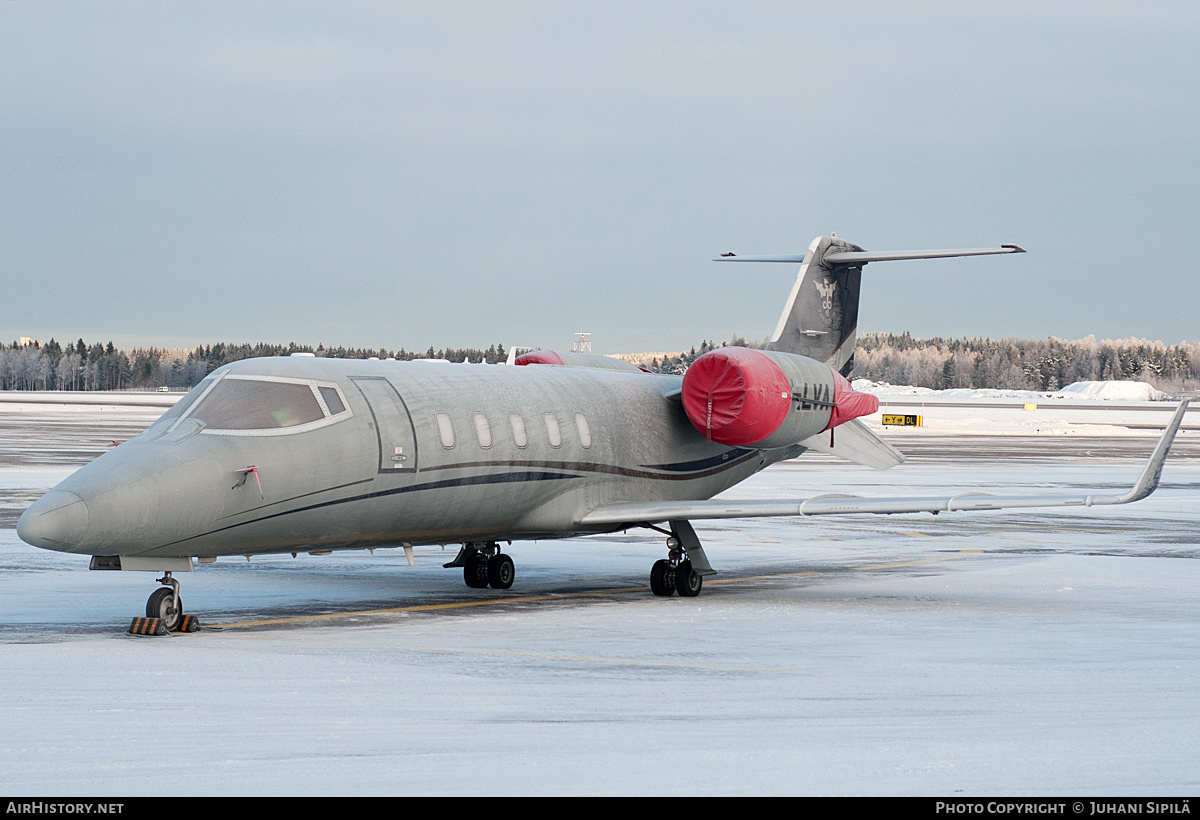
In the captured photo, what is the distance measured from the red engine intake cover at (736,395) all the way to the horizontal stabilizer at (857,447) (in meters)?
2.32

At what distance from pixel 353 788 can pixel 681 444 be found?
1233 cm

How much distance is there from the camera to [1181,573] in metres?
19.5

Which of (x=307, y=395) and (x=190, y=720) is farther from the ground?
(x=307, y=395)

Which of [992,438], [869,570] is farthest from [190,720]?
[992,438]

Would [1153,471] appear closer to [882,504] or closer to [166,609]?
[882,504]

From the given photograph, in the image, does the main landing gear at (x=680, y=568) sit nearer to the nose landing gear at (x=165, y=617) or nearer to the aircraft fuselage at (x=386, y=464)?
the aircraft fuselage at (x=386, y=464)

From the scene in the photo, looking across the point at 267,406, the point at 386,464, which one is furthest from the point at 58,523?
the point at 386,464

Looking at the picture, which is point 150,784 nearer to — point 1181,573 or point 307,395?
point 307,395

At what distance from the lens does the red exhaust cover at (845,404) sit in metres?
19.9

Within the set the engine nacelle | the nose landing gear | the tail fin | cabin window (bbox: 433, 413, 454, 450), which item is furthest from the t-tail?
the nose landing gear

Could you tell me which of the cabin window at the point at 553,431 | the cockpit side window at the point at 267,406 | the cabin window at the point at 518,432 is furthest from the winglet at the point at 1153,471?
the cockpit side window at the point at 267,406

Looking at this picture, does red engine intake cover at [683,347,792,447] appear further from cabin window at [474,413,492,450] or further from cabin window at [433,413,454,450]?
cabin window at [433,413,454,450]

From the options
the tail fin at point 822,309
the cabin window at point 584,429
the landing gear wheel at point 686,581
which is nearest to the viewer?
the landing gear wheel at point 686,581

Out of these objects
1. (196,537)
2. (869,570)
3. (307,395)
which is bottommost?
(869,570)
